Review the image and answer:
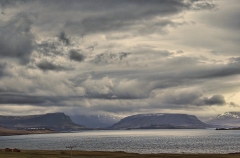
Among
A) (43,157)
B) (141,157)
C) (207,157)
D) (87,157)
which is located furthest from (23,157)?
(207,157)

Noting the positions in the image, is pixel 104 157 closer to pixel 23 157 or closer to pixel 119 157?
pixel 119 157

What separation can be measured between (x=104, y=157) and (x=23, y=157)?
96.3 feet

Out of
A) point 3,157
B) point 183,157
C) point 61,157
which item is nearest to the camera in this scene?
point 3,157

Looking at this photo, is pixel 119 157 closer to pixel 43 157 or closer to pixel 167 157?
pixel 167 157

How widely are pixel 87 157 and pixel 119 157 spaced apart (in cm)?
1257

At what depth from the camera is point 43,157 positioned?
122m

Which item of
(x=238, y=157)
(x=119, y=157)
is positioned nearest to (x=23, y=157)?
(x=119, y=157)

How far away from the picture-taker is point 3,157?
115438mm

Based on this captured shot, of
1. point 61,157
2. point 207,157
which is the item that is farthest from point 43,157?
point 207,157

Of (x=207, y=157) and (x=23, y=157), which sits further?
(x=207, y=157)

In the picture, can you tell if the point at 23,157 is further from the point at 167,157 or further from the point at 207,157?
the point at 207,157

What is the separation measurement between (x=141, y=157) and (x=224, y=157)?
104ft

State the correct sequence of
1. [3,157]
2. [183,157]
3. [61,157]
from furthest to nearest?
[183,157]
[61,157]
[3,157]

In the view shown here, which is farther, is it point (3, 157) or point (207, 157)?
point (207, 157)
